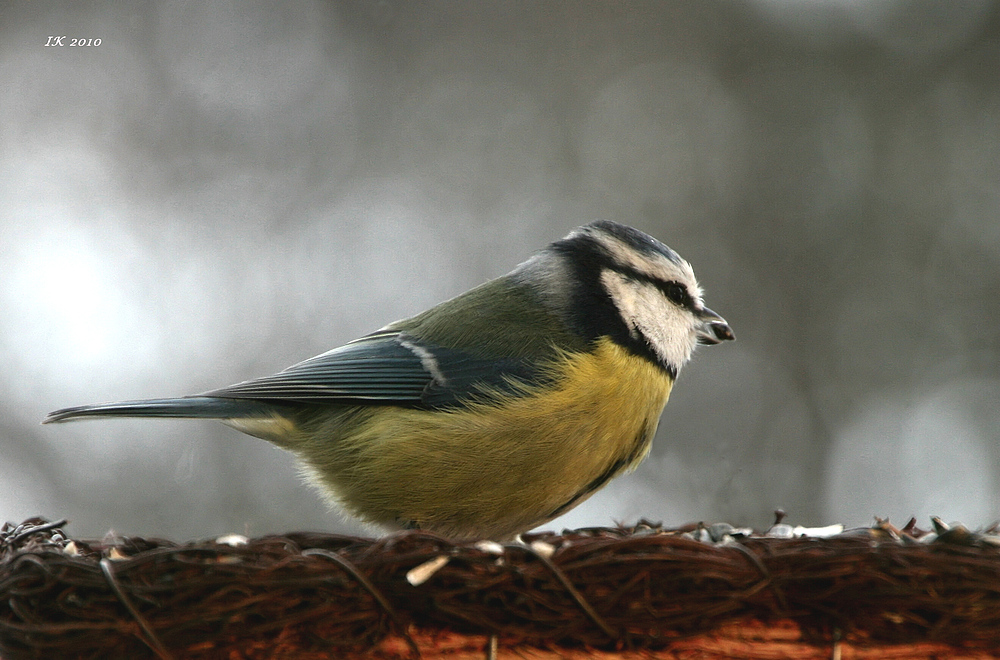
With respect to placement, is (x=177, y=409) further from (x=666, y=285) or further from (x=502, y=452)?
(x=666, y=285)

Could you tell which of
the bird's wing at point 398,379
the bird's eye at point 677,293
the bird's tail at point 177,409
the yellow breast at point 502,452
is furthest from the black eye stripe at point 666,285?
the bird's tail at point 177,409

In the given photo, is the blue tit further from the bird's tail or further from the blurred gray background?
the blurred gray background

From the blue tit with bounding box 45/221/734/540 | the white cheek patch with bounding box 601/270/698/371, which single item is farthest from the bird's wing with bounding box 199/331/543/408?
the white cheek patch with bounding box 601/270/698/371

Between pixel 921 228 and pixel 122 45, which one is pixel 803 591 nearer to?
pixel 921 228

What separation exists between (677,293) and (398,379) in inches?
33.8

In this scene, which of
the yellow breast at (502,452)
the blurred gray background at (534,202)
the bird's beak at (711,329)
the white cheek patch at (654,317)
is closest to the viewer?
the yellow breast at (502,452)

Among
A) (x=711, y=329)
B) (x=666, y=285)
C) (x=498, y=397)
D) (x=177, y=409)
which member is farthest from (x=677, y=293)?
(x=177, y=409)

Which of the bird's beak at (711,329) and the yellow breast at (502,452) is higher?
the bird's beak at (711,329)

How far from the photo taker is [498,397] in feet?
7.72

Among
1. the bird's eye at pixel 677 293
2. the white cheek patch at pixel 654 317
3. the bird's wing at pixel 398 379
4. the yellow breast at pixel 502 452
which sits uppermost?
the bird's eye at pixel 677 293

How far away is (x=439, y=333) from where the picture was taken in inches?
106

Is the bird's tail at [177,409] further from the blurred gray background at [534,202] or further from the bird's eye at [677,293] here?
the blurred gray background at [534,202]

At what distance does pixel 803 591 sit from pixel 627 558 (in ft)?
0.96

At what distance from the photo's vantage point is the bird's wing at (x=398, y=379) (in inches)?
95.5
